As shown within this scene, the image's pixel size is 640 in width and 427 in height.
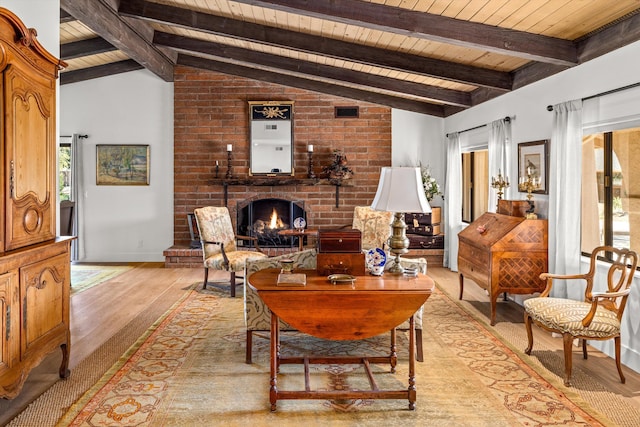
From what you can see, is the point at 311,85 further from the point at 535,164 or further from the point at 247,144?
the point at 535,164

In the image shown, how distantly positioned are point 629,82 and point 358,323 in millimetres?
2405

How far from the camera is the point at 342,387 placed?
117 inches

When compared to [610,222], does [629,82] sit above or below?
above

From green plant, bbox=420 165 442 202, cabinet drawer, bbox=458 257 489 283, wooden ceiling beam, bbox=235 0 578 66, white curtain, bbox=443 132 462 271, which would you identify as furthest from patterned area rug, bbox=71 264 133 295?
white curtain, bbox=443 132 462 271

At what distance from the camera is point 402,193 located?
300cm

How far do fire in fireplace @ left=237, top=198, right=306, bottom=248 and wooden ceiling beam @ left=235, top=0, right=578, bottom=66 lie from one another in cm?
401

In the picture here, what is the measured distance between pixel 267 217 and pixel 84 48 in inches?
128

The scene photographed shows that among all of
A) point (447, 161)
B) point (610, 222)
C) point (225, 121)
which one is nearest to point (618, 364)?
point (610, 222)

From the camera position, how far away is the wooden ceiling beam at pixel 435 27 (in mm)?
3705

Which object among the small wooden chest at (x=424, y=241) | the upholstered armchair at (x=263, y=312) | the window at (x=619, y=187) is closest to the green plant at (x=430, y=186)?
the small wooden chest at (x=424, y=241)

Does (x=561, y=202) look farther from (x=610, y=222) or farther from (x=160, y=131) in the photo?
(x=160, y=131)

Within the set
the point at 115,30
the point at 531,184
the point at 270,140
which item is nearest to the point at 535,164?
the point at 531,184

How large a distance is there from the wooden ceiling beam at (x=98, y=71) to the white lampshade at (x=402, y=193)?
5.55 m

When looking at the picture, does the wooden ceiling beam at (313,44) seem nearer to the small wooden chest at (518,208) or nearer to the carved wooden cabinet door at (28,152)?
the small wooden chest at (518,208)
